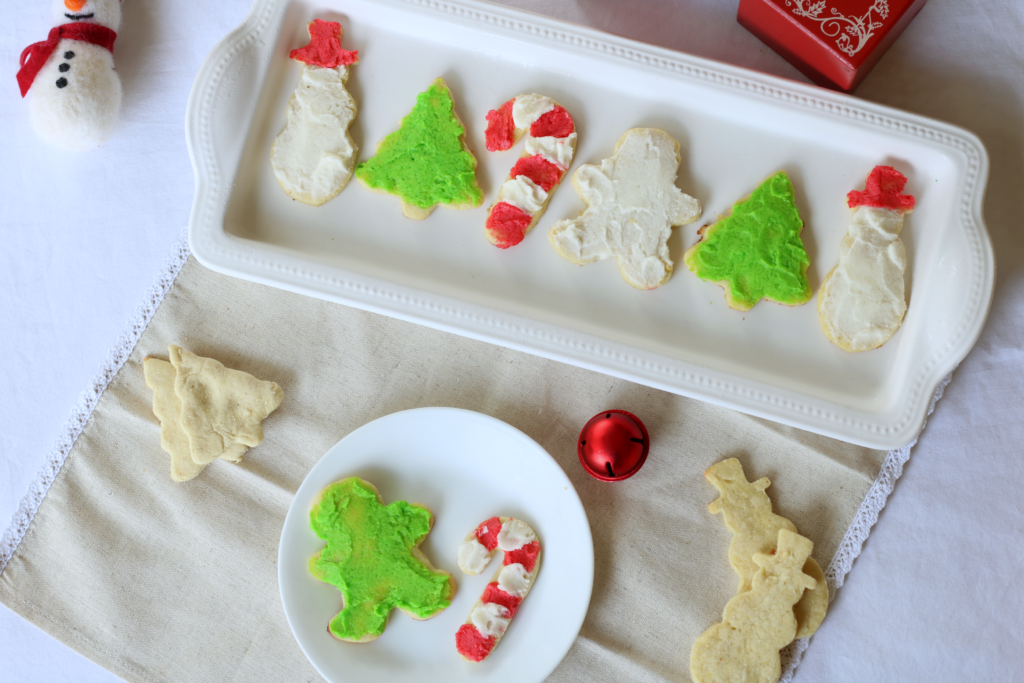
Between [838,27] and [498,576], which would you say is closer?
[838,27]

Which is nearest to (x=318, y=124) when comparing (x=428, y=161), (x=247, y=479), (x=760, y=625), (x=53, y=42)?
(x=428, y=161)

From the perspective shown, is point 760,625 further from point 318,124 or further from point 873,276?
point 318,124

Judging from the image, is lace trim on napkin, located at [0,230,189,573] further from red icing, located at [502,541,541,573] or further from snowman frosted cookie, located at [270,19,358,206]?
red icing, located at [502,541,541,573]

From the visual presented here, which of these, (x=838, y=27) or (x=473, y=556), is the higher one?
(x=838, y=27)

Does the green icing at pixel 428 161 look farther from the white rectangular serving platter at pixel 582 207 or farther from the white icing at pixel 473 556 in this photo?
the white icing at pixel 473 556

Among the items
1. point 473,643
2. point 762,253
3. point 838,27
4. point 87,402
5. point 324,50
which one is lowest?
point 87,402

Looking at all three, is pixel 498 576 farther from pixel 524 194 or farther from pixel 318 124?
pixel 318 124
